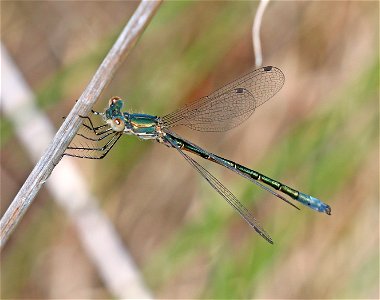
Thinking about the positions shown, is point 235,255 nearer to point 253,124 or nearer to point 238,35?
point 253,124

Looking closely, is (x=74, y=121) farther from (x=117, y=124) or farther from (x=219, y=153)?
(x=219, y=153)

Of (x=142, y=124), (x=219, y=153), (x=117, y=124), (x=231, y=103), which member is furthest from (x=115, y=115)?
(x=219, y=153)

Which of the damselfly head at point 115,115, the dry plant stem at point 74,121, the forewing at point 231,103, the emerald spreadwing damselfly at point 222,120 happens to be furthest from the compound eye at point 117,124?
the dry plant stem at point 74,121

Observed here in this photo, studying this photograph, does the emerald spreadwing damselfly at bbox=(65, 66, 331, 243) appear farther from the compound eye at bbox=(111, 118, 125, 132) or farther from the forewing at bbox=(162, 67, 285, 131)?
the compound eye at bbox=(111, 118, 125, 132)

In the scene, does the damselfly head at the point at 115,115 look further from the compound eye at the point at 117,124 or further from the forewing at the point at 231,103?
the forewing at the point at 231,103

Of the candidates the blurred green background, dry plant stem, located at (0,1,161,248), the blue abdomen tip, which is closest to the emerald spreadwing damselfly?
the blue abdomen tip

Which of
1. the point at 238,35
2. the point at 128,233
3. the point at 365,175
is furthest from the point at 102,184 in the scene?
the point at 365,175
